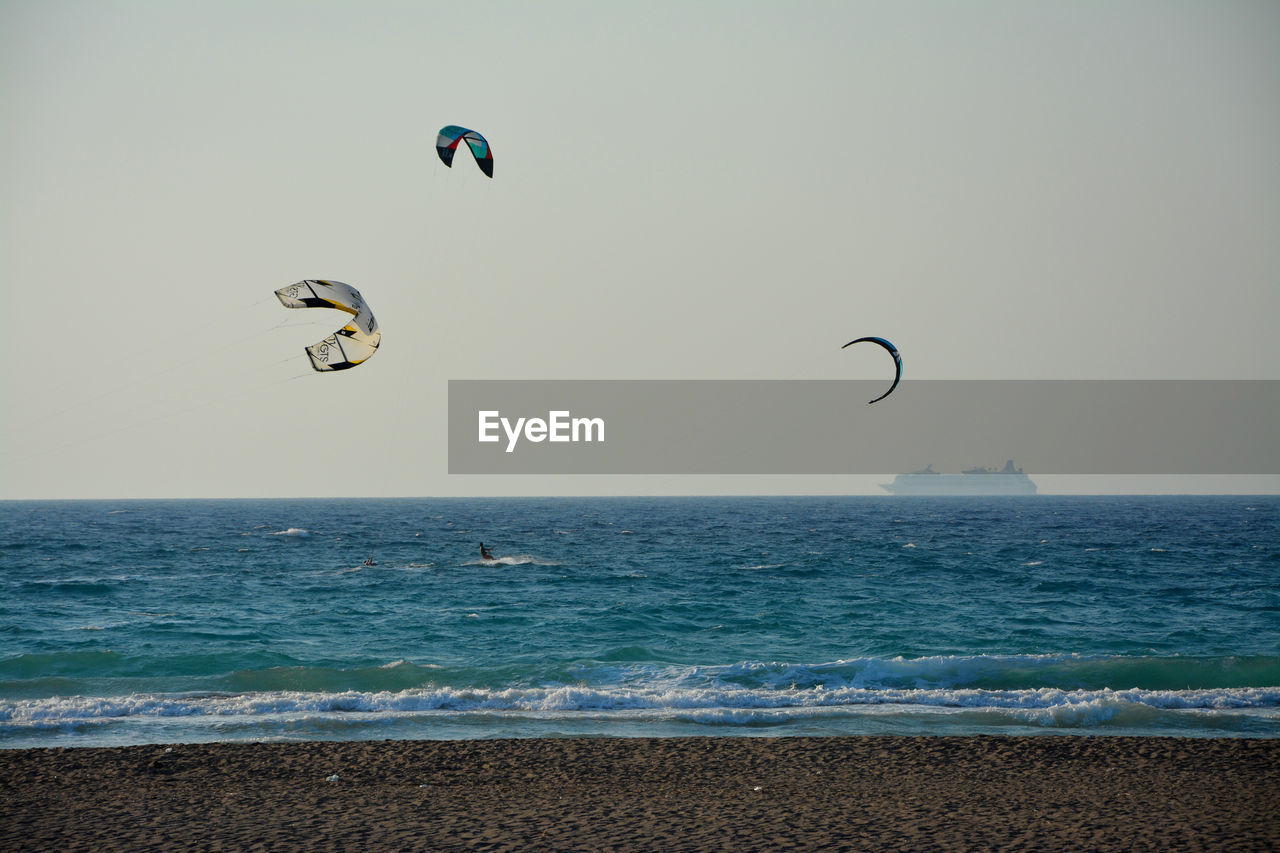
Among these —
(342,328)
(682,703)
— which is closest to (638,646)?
(682,703)

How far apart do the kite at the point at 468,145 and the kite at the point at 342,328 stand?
415 cm

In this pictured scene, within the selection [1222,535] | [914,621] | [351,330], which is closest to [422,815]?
[351,330]

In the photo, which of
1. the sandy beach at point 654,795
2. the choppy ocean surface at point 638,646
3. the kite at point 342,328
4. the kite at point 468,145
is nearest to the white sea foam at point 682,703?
the choppy ocean surface at point 638,646

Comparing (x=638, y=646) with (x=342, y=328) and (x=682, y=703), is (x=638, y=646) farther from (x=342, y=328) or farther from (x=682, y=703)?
(x=342, y=328)

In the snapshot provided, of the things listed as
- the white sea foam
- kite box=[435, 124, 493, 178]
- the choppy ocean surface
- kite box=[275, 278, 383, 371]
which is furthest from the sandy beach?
kite box=[435, 124, 493, 178]

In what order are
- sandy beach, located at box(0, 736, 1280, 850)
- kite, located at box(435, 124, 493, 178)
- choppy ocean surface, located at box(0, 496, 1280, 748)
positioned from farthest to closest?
kite, located at box(435, 124, 493, 178)
choppy ocean surface, located at box(0, 496, 1280, 748)
sandy beach, located at box(0, 736, 1280, 850)

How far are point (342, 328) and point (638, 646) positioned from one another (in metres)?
10.9

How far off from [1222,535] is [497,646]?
62953mm

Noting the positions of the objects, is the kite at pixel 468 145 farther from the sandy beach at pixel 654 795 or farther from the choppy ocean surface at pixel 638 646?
the sandy beach at pixel 654 795

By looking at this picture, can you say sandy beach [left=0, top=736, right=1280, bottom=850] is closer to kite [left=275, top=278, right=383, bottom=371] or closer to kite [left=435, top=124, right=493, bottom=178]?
kite [left=275, top=278, right=383, bottom=371]

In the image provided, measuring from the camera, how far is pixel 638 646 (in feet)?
77.4

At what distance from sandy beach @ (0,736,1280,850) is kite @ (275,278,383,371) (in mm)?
9370

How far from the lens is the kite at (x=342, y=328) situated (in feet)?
64.6

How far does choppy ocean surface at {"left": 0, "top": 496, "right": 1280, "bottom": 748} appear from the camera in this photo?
1645 cm
